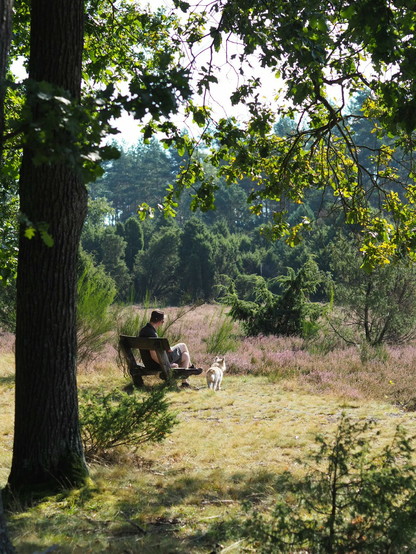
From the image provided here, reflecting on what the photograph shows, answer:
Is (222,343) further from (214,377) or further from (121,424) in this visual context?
(121,424)

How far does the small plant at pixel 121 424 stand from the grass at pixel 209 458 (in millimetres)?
198

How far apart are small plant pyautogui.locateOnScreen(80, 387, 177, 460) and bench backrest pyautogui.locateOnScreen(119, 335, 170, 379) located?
3898 millimetres

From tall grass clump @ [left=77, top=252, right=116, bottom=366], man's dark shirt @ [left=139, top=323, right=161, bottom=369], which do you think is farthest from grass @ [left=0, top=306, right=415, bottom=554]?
man's dark shirt @ [left=139, top=323, right=161, bottom=369]

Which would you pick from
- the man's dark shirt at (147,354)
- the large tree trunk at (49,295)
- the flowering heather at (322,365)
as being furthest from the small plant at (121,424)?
the flowering heather at (322,365)

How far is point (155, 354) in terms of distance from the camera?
36.2 ft

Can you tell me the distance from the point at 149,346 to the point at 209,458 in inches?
160

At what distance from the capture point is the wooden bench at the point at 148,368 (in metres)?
10.5

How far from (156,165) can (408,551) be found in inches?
3379

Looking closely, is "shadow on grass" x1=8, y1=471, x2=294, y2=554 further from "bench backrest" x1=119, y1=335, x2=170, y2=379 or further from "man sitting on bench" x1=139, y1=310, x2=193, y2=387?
"man sitting on bench" x1=139, y1=310, x2=193, y2=387

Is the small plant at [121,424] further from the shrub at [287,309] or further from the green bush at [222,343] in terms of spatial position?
the shrub at [287,309]

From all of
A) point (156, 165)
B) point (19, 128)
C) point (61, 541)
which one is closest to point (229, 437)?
point (61, 541)

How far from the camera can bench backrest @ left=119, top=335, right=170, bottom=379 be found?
10.5 meters

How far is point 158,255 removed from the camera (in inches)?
1578

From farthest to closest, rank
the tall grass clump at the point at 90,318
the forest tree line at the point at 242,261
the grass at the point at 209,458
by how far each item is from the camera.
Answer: the forest tree line at the point at 242,261 → the tall grass clump at the point at 90,318 → the grass at the point at 209,458
